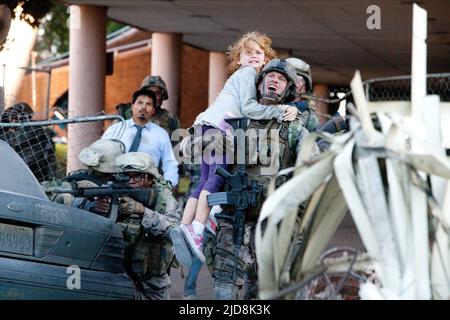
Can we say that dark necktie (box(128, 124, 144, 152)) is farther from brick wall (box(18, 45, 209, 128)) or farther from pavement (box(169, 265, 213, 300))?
brick wall (box(18, 45, 209, 128))

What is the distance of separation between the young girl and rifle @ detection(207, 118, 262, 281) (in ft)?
0.57

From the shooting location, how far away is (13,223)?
6793 millimetres

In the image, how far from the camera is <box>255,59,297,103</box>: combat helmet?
7.32 metres

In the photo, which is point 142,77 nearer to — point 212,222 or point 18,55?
point 18,55

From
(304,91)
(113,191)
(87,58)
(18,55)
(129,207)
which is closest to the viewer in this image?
(113,191)

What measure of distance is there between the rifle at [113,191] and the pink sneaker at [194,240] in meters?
0.52

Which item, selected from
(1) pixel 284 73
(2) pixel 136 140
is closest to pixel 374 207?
(1) pixel 284 73

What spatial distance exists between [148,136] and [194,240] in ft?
8.48

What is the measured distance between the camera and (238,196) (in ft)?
23.5

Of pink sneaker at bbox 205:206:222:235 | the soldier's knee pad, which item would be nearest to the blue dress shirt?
pink sneaker at bbox 205:206:222:235

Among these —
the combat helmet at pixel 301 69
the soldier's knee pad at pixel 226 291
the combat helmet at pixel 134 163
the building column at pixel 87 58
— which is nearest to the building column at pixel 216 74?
the building column at pixel 87 58

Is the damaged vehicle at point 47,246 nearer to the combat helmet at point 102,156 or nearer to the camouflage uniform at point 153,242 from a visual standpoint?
the camouflage uniform at point 153,242
